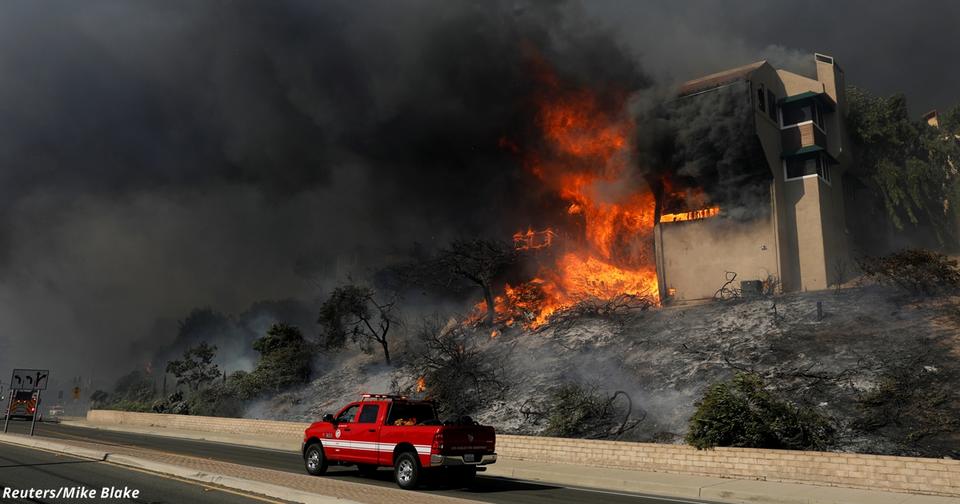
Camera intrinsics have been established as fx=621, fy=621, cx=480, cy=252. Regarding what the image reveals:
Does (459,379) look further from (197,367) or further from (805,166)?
(197,367)

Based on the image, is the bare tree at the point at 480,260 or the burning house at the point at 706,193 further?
the bare tree at the point at 480,260

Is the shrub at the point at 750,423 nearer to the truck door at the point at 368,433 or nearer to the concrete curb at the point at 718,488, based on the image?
the concrete curb at the point at 718,488

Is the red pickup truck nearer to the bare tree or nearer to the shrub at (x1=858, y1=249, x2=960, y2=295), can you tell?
the shrub at (x1=858, y1=249, x2=960, y2=295)

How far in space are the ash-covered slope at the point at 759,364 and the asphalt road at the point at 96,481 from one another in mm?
15751

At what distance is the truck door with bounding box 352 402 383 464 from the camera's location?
1380cm

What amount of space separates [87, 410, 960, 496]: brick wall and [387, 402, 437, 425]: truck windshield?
212 inches

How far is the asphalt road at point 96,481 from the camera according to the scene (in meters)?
10.1

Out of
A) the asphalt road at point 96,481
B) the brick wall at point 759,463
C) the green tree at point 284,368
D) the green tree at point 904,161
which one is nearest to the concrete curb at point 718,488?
the brick wall at point 759,463

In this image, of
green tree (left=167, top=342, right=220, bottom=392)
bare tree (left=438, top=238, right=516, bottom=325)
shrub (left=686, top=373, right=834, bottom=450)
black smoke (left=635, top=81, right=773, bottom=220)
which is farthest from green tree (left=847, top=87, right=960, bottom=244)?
green tree (left=167, top=342, right=220, bottom=392)

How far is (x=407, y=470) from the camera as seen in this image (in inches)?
504

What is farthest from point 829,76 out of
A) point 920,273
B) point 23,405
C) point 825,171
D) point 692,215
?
point 23,405

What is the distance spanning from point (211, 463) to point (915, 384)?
22.3 m

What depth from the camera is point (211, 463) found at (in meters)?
15.2

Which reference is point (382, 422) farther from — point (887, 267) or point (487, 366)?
point (887, 267)
